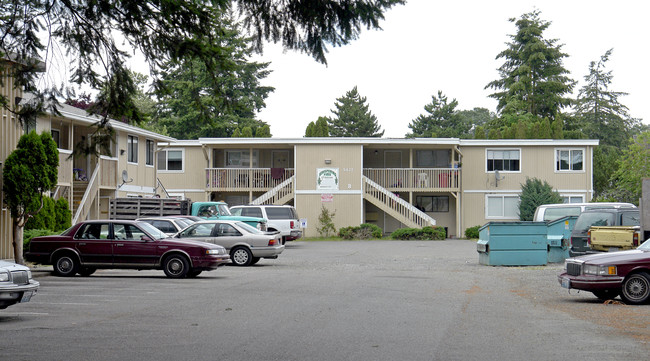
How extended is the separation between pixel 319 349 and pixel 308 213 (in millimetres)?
36668

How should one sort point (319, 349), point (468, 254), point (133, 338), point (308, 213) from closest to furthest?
point (319, 349), point (133, 338), point (468, 254), point (308, 213)

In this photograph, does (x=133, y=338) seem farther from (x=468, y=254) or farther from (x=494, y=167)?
(x=494, y=167)

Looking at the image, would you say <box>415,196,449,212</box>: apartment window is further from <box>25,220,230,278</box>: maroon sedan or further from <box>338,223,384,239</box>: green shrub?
<box>25,220,230,278</box>: maroon sedan

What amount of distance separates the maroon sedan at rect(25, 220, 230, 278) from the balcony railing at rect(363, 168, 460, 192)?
92.0 feet

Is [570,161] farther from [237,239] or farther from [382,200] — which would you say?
[237,239]

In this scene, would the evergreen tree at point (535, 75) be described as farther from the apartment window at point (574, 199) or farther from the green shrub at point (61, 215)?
the green shrub at point (61, 215)

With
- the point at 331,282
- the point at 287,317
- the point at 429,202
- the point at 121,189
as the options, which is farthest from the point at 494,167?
the point at 287,317

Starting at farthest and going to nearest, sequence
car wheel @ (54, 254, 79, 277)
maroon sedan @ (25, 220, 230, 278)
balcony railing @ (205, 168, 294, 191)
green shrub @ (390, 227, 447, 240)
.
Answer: balcony railing @ (205, 168, 294, 191)
green shrub @ (390, 227, 447, 240)
car wheel @ (54, 254, 79, 277)
maroon sedan @ (25, 220, 230, 278)

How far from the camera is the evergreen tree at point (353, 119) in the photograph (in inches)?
3376

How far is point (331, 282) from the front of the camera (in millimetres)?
18703

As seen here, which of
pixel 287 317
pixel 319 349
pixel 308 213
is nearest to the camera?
pixel 319 349

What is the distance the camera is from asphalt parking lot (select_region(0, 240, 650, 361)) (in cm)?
926

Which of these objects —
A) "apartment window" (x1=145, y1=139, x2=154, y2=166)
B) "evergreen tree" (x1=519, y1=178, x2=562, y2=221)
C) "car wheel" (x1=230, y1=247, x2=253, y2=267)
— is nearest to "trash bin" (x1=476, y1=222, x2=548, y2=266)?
"car wheel" (x1=230, y1=247, x2=253, y2=267)

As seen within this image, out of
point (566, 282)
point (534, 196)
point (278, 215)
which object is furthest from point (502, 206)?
point (566, 282)
